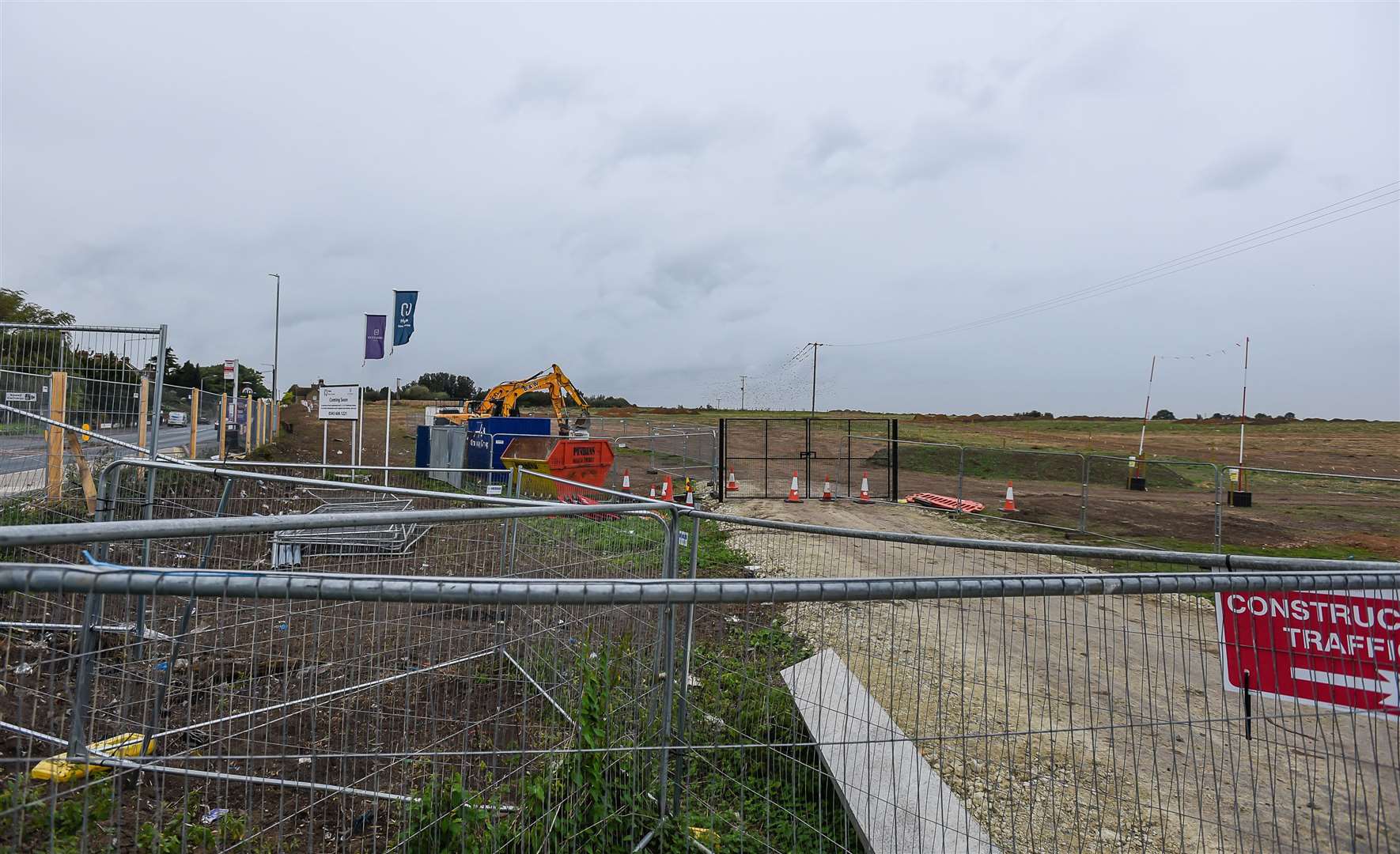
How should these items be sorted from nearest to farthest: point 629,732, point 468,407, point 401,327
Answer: point 629,732 < point 401,327 < point 468,407

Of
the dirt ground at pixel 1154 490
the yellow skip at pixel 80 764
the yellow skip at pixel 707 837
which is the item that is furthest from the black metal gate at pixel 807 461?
the yellow skip at pixel 80 764

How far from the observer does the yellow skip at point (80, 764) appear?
1.75 m

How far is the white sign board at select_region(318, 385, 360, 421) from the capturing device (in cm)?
1650

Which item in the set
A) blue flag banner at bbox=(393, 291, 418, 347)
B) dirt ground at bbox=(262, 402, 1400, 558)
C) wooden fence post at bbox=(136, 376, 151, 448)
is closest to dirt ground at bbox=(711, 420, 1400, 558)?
dirt ground at bbox=(262, 402, 1400, 558)

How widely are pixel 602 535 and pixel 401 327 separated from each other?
15.0 meters

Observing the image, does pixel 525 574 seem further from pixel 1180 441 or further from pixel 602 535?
pixel 1180 441

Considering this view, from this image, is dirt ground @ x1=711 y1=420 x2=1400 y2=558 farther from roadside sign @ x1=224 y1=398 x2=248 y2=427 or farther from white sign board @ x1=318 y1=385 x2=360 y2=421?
roadside sign @ x1=224 y1=398 x2=248 y2=427

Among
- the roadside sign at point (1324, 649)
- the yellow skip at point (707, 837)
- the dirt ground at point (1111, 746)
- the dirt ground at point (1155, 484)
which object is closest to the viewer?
the roadside sign at point (1324, 649)

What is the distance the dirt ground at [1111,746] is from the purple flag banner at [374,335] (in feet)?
Answer: 51.5

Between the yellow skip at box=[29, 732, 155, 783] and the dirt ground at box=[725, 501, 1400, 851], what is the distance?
230 centimetres

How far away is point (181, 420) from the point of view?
1595 centimetres

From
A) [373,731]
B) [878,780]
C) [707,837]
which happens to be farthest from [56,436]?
[878,780]

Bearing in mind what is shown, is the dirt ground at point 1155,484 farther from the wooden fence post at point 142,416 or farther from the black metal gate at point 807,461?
the wooden fence post at point 142,416

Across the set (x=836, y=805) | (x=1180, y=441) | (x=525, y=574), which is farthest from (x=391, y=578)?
(x=1180, y=441)
